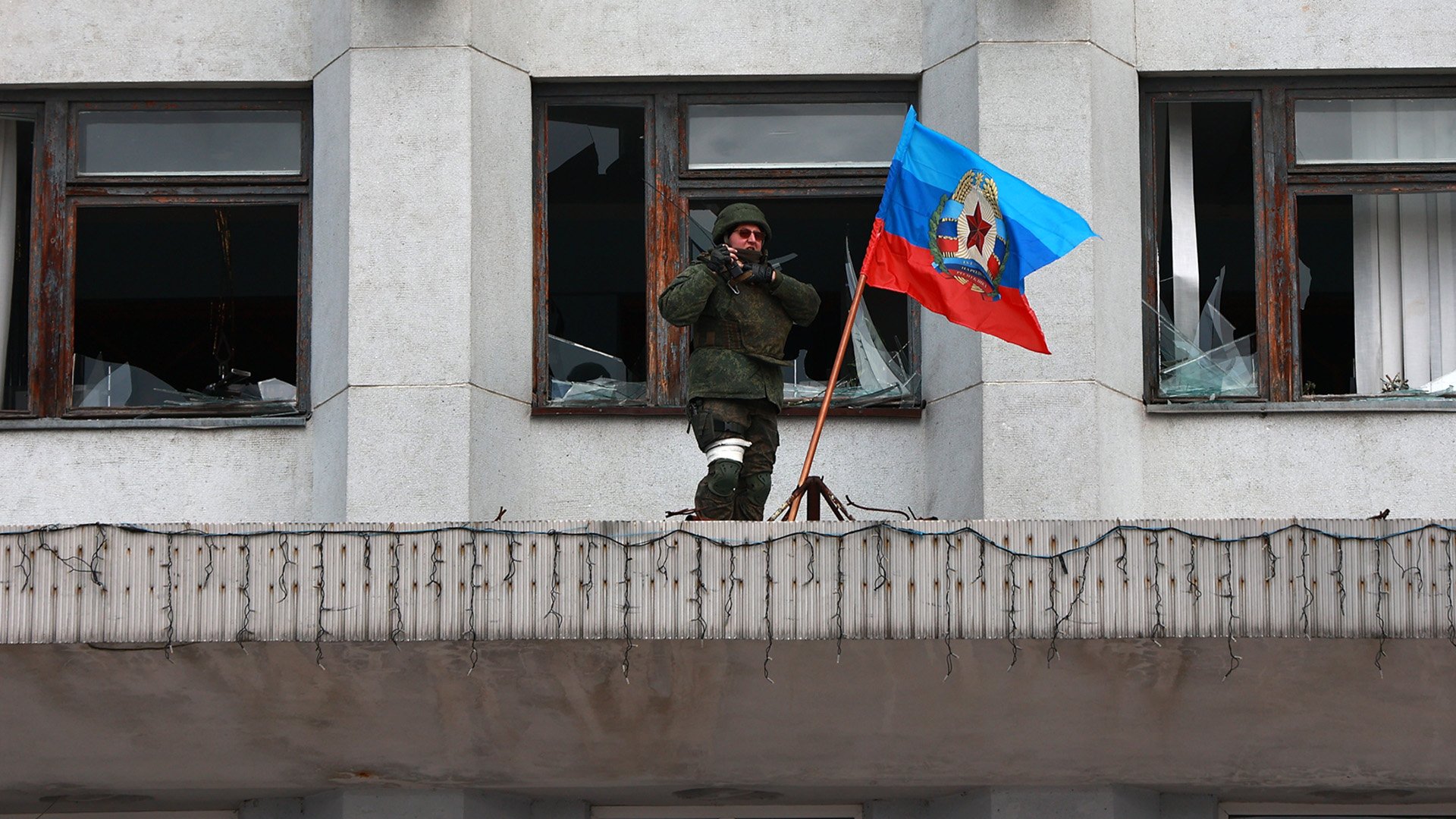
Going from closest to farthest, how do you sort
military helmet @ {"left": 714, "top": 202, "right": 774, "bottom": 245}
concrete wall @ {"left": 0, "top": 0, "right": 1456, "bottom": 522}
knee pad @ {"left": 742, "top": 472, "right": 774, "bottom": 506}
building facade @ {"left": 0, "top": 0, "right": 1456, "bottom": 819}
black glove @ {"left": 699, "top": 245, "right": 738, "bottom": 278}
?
building facade @ {"left": 0, "top": 0, "right": 1456, "bottom": 819}, black glove @ {"left": 699, "top": 245, "right": 738, "bottom": 278}, military helmet @ {"left": 714, "top": 202, "right": 774, "bottom": 245}, knee pad @ {"left": 742, "top": 472, "right": 774, "bottom": 506}, concrete wall @ {"left": 0, "top": 0, "right": 1456, "bottom": 522}

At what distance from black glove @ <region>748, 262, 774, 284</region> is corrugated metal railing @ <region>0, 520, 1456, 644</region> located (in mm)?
1714

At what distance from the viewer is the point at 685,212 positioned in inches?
578

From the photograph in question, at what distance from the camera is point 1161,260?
14.8 meters

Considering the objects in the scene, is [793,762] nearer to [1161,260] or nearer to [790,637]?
[790,637]

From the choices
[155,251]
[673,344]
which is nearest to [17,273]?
[155,251]

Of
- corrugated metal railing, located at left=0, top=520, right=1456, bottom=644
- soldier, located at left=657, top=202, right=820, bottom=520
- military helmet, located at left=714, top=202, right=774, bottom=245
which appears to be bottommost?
corrugated metal railing, located at left=0, top=520, right=1456, bottom=644

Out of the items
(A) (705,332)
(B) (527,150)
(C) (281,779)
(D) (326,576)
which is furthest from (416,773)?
(B) (527,150)

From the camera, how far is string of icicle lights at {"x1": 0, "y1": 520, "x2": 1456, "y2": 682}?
37.0 feet

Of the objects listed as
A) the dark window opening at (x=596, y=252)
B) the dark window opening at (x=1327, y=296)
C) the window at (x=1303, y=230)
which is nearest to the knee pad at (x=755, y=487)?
the dark window opening at (x=596, y=252)

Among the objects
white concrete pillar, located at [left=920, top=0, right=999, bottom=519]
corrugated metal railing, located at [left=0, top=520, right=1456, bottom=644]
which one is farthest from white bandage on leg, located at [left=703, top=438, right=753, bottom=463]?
white concrete pillar, located at [left=920, top=0, right=999, bottom=519]

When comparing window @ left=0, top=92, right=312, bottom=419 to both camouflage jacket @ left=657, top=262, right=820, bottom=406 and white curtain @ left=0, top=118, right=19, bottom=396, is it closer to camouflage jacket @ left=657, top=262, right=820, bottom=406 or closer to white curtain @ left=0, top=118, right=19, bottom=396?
white curtain @ left=0, top=118, right=19, bottom=396

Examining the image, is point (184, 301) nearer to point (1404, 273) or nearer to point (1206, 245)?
point (1206, 245)

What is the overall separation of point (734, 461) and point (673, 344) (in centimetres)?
215

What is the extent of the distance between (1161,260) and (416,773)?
Result: 544 centimetres
